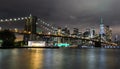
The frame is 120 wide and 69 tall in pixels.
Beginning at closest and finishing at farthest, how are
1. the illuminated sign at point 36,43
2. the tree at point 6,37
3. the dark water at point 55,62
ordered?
the dark water at point 55,62 → the tree at point 6,37 → the illuminated sign at point 36,43

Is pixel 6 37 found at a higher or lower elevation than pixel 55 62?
higher

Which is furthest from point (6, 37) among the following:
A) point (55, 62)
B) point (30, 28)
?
point (55, 62)

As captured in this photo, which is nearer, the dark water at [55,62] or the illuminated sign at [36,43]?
the dark water at [55,62]

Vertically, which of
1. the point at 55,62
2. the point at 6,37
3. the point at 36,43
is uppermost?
the point at 6,37

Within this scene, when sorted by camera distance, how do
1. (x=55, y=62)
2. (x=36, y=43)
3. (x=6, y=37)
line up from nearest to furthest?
1. (x=55, y=62)
2. (x=6, y=37)
3. (x=36, y=43)

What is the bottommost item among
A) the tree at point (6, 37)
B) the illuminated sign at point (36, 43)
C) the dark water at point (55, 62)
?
the dark water at point (55, 62)

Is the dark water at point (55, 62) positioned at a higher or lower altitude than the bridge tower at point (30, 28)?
lower

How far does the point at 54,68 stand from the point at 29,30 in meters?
88.2

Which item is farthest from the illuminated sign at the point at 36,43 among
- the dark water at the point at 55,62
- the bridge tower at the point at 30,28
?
Answer: the dark water at the point at 55,62

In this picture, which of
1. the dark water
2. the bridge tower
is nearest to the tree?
the bridge tower

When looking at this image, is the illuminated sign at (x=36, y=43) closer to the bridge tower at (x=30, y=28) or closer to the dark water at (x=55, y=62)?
the bridge tower at (x=30, y=28)

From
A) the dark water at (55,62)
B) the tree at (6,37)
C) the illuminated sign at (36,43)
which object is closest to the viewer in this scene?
the dark water at (55,62)

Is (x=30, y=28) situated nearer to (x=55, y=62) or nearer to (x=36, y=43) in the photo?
(x=36, y=43)

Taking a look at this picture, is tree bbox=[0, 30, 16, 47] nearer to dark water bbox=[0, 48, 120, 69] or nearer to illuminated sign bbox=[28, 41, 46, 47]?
illuminated sign bbox=[28, 41, 46, 47]
